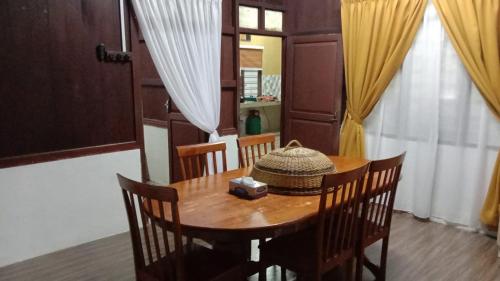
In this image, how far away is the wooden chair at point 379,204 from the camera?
2.08 m

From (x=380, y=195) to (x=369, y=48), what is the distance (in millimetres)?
2040

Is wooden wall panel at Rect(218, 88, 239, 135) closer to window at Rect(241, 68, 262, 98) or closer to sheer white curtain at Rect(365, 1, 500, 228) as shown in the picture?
sheer white curtain at Rect(365, 1, 500, 228)

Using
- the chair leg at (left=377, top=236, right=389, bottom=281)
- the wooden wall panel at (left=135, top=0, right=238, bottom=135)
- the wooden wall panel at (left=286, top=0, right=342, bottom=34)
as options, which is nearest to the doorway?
the wooden wall panel at (left=286, top=0, right=342, bottom=34)

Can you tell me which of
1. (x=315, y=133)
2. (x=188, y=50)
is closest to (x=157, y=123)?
(x=188, y=50)

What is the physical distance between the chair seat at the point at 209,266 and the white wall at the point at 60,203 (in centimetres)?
142

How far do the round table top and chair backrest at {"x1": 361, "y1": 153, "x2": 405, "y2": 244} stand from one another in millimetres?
313

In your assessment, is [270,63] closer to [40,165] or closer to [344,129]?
[344,129]

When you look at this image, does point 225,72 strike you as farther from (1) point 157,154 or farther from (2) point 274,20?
(1) point 157,154

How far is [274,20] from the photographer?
4.39 meters

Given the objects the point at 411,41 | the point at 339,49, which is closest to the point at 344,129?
the point at 339,49

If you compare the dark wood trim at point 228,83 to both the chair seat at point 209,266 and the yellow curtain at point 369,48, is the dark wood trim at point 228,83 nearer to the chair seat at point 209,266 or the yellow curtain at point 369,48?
the yellow curtain at point 369,48

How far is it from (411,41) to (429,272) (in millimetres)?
2059

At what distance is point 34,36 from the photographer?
2.67 metres

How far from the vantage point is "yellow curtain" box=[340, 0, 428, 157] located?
3.55 meters
